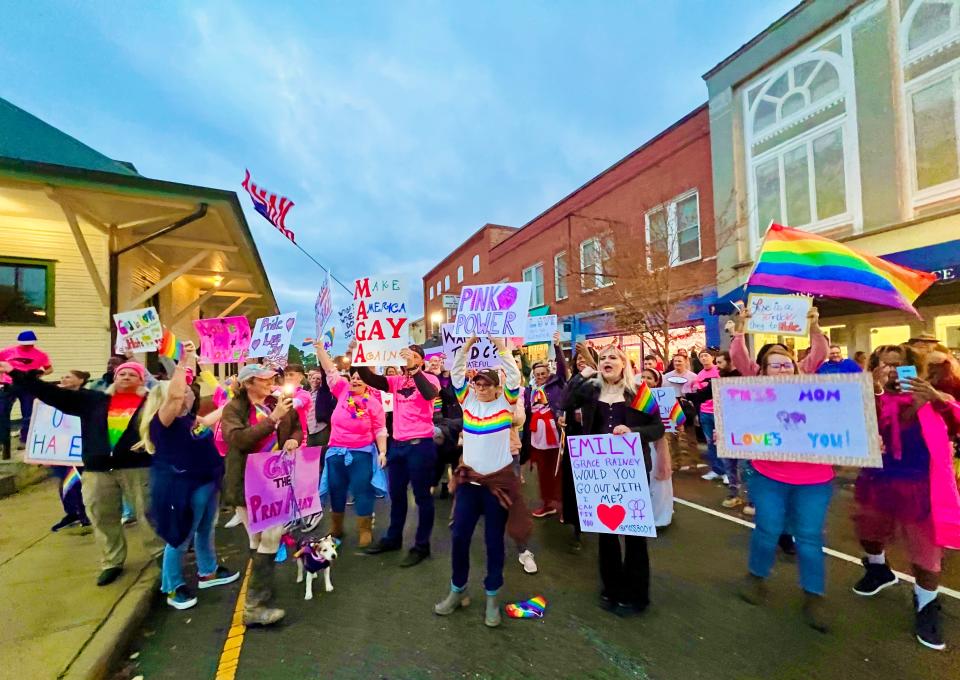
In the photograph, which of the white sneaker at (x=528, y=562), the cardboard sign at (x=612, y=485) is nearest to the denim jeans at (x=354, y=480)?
the white sneaker at (x=528, y=562)

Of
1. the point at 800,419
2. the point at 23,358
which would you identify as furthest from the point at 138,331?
the point at 800,419

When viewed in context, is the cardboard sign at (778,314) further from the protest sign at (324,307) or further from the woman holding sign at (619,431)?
the protest sign at (324,307)

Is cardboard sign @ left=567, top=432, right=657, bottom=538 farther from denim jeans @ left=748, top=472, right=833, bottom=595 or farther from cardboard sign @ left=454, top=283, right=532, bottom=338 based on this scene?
cardboard sign @ left=454, top=283, right=532, bottom=338

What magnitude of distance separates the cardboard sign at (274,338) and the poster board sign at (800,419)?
192 inches

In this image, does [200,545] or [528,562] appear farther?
[528,562]

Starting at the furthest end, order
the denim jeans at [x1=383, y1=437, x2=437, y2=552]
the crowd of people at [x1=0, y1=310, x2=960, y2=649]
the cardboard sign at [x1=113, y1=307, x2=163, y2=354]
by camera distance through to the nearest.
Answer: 1. the cardboard sign at [x1=113, y1=307, x2=163, y2=354]
2. the denim jeans at [x1=383, y1=437, x2=437, y2=552]
3. the crowd of people at [x1=0, y1=310, x2=960, y2=649]

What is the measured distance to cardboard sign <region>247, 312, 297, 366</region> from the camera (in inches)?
236

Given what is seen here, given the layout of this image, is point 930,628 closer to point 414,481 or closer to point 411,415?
A: point 414,481

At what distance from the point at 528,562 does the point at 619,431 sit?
1.70 m

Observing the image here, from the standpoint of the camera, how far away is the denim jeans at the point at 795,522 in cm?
329

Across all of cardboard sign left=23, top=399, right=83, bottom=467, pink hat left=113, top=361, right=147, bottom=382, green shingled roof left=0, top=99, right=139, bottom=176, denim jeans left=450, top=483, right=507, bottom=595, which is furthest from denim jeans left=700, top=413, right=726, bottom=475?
green shingled roof left=0, top=99, right=139, bottom=176

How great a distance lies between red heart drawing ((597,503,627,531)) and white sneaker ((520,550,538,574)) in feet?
3.50

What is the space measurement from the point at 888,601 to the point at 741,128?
506 inches

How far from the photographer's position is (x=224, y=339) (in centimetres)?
753
